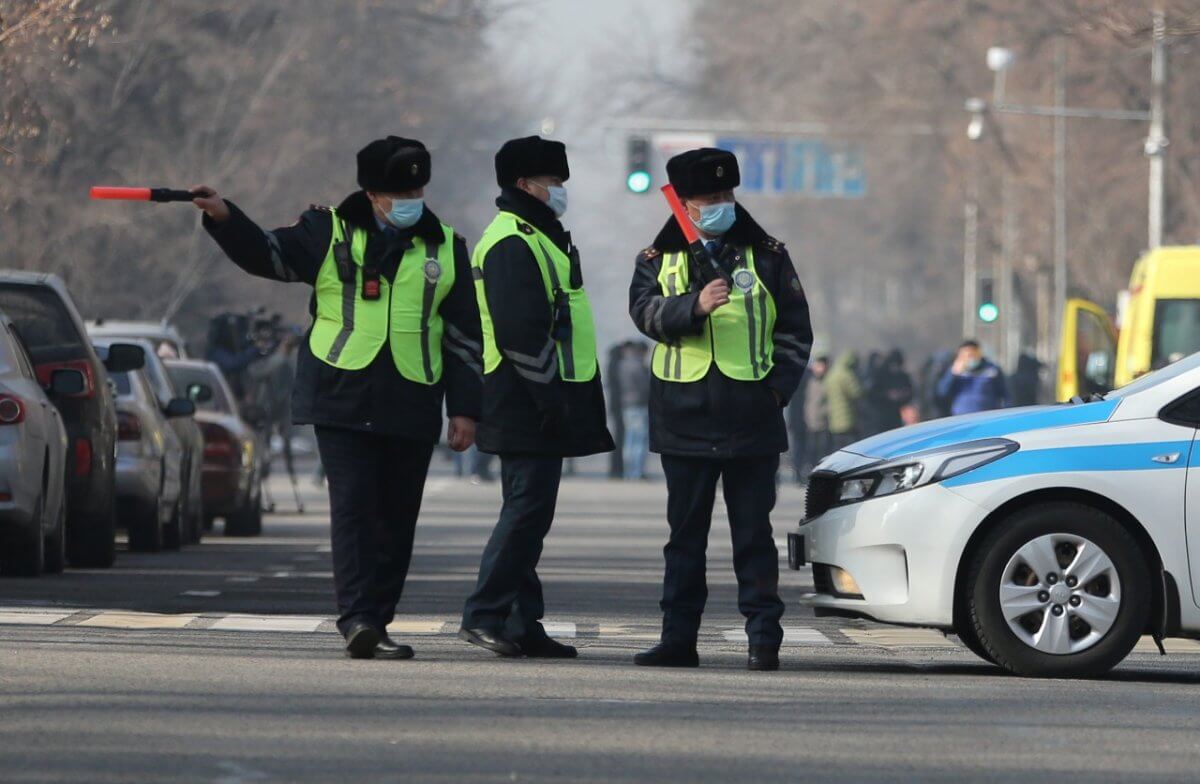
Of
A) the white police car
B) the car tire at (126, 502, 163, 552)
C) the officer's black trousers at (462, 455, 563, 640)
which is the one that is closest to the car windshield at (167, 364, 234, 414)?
the car tire at (126, 502, 163, 552)

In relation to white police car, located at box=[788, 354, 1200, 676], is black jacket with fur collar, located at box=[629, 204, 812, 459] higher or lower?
higher

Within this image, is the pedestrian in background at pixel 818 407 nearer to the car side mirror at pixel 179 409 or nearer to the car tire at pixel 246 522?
the car tire at pixel 246 522

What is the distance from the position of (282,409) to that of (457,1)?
19520 millimetres

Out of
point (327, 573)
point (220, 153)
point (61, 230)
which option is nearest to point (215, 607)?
point (327, 573)

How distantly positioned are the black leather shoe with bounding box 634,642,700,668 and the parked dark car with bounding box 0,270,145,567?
6592 millimetres

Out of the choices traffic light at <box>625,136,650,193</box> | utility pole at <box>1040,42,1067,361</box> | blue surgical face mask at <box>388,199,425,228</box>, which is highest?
utility pole at <box>1040,42,1067,361</box>

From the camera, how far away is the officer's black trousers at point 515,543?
1111cm

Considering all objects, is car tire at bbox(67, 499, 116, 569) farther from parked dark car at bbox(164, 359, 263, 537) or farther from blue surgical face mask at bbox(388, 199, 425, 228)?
blue surgical face mask at bbox(388, 199, 425, 228)

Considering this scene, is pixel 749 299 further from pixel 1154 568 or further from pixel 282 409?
pixel 282 409

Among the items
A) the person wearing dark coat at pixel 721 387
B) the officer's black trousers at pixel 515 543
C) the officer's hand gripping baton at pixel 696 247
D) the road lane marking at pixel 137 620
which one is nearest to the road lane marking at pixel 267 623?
the road lane marking at pixel 137 620

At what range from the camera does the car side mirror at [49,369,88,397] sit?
656 inches

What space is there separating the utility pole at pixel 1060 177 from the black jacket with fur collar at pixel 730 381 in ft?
131

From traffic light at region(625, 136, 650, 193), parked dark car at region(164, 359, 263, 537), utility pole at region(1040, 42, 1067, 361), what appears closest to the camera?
parked dark car at region(164, 359, 263, 537)

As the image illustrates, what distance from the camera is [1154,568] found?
36.1 ft
